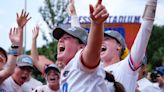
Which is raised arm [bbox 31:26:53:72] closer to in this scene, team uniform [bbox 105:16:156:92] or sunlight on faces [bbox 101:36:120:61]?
sunlight on faces [bbox 101:36:120:61]

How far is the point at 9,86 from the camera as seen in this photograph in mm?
6707

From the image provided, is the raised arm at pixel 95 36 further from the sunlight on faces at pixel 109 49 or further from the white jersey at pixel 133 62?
the sunlight on faces at pixel 109 49

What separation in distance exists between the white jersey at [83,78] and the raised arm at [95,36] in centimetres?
9

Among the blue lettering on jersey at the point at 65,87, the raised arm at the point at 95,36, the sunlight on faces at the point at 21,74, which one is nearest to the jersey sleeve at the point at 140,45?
the blue lettering on jersey at the point at 65,87

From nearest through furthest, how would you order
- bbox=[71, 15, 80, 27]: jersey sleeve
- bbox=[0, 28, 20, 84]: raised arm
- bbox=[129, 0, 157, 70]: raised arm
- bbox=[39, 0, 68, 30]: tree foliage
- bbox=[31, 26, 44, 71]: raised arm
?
bbox=[129, 0, 157, 70]: raised arm < bbox=[71, 15, 80, 27]: jersey sleeve < bbox=[0, 28, 20, 84]: raised arm < bbox=[31, 26, 44, 71]: raised arm < bbox=[39, 0, 68, 30]: tree foliage

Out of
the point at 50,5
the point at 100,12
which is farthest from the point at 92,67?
the point at 50,5

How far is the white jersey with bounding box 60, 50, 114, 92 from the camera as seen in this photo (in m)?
3.66

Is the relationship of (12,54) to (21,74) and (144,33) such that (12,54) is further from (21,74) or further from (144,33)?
(144,33)

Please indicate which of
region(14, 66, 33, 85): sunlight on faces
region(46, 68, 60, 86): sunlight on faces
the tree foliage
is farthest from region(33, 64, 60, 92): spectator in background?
the tree foliage

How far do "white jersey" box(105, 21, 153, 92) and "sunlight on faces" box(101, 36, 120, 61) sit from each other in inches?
10.6

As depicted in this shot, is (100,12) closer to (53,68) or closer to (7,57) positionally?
(7,57)

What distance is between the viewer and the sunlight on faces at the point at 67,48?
13.1 feet

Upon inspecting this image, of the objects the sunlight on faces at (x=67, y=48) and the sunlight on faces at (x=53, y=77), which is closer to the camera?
the sunlight on faces at (x=67, y=48)

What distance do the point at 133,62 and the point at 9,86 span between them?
99.1 inches
